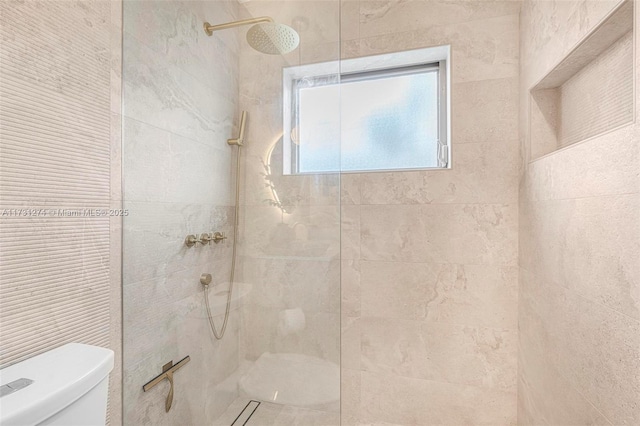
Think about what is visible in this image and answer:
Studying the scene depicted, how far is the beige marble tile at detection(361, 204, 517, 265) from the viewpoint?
1.45 meters

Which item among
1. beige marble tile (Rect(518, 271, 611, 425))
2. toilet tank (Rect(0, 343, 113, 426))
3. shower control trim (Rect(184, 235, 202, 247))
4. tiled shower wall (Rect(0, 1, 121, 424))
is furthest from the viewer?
shower control trim (Rect(184, 235, 202, 247))

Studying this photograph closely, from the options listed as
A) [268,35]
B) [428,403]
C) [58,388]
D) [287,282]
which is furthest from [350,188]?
[58,388]

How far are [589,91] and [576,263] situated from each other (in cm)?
56

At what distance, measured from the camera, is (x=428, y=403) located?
1.51m

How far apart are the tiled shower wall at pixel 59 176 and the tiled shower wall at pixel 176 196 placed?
5 cm

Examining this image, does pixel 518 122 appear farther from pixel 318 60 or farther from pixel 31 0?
pixel 31 0

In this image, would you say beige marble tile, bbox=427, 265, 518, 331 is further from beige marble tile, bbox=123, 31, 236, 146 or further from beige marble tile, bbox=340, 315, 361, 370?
beige marble tile, bbox=123, 31, 236, 146

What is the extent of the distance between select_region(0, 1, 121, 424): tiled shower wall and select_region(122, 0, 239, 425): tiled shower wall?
0.15 ft

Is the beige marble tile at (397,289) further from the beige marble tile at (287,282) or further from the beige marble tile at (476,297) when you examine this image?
the beige marble tile at (287,282)

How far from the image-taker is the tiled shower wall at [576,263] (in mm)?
724

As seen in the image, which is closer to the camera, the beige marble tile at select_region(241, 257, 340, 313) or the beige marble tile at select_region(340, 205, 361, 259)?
the beige marble tile at select_region(241, 257, 340, 313)

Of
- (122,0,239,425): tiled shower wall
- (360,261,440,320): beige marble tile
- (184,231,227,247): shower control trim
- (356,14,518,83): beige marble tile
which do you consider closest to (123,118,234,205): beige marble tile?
(122,0,239,425): tiled shower wall

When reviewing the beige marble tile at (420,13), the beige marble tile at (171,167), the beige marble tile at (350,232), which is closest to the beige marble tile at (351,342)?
the beige marble tile at (350,232)

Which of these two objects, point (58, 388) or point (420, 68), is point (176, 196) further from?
point (420, 68)
